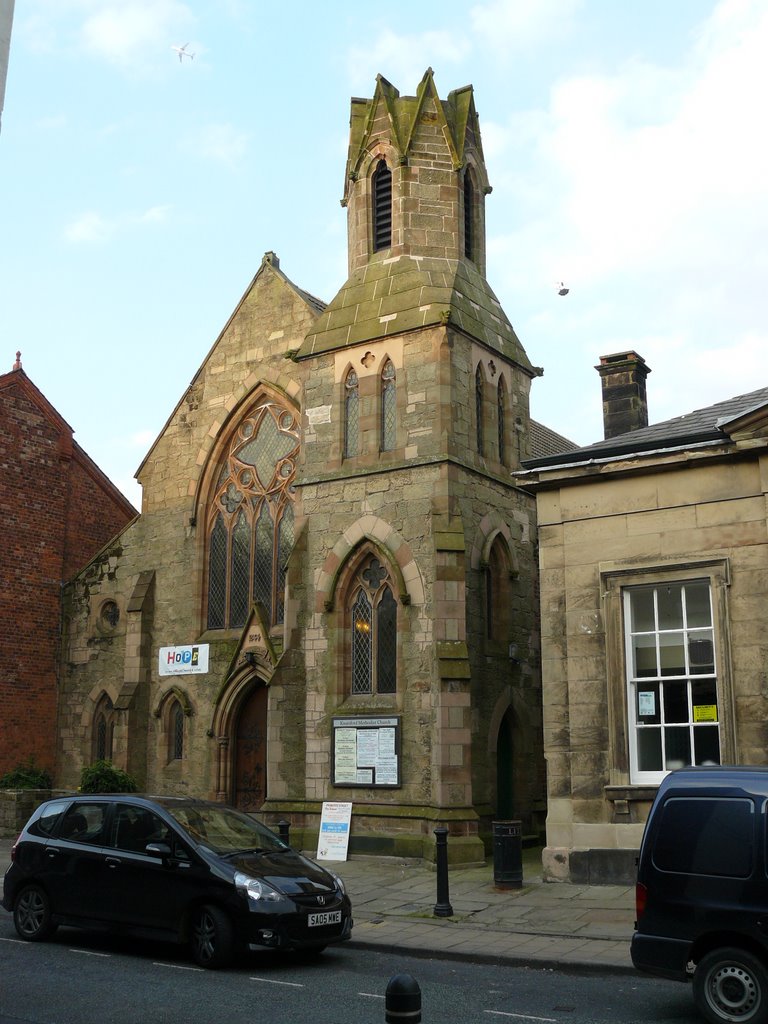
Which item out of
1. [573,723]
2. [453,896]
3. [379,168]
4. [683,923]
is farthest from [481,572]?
[683,923]

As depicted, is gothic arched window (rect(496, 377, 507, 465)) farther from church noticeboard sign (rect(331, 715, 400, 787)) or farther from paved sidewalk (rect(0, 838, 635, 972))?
paved sidewalk (rect(0, 838, 635, 972))

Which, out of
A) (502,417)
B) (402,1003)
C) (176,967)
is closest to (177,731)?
(502,417)

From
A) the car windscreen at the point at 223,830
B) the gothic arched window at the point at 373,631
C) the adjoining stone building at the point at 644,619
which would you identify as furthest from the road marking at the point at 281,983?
the gothic arched window at the point at 373,631

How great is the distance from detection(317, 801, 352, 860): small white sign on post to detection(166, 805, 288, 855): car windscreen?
6398mm

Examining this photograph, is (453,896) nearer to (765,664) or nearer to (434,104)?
(765,664)

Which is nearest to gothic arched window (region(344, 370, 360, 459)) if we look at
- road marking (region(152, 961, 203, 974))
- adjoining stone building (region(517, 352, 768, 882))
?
adjoining stone building (region(517, 352, 768, 882))

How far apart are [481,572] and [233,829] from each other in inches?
352

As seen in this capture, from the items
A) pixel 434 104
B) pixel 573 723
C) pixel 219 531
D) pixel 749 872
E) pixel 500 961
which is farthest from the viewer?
pixel 219 531

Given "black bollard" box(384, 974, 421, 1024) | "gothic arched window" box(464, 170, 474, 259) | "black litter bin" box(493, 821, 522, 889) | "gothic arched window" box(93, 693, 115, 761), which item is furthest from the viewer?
"gothic arched window" box(93, 693, 115, 761)

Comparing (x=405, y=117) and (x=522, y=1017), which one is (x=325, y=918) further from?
(x=405, y=117)

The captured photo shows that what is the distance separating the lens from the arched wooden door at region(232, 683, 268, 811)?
2245 cm

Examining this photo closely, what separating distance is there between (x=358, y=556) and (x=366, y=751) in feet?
11.1

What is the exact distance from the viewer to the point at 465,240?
22.3 m

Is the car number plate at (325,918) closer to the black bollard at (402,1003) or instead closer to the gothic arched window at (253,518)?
the black bollard at (402,1003)
